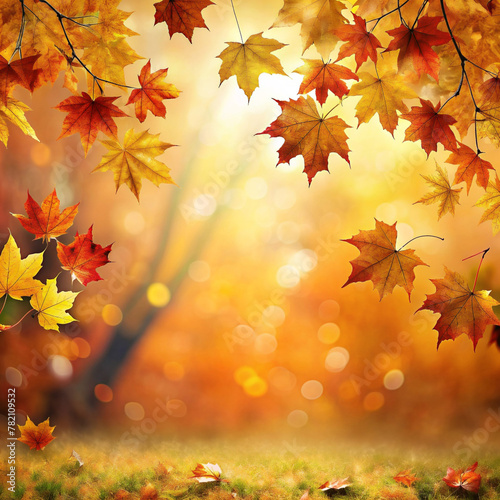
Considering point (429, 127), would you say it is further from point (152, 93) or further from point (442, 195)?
point (152, 93)

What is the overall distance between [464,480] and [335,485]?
0.49 meters

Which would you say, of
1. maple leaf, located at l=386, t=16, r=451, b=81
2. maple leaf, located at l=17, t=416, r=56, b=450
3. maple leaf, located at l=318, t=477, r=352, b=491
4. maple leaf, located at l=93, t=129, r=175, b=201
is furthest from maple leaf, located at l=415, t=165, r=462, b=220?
maple leaf, located at l=17, t=416, r=56, b=450

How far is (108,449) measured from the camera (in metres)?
1.70

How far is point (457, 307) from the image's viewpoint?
75 cm

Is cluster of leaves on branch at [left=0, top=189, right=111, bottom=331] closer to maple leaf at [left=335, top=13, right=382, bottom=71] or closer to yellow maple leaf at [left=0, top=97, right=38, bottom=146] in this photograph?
yellow maple leaf at [left=0, top=97, right=38, bottom=146]

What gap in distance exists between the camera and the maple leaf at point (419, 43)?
0.63 meters

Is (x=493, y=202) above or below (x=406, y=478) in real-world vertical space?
above

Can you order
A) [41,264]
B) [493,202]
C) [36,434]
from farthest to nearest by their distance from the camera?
1. [36,434]
2. [493,202]
3. [41,264]

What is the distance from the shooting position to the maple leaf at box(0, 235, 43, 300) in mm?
688

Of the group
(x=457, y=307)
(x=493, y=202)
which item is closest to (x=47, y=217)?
(x=457, y=307)

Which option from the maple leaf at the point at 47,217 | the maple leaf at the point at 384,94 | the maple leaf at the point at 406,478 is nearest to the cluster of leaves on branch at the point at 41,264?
the maple leaf at the point at 47,217

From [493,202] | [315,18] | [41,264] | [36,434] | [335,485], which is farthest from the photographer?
[36,434]

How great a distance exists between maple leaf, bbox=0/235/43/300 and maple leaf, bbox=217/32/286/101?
0.49m

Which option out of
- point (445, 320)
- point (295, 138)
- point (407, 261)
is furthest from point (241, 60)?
point (445, 320)
